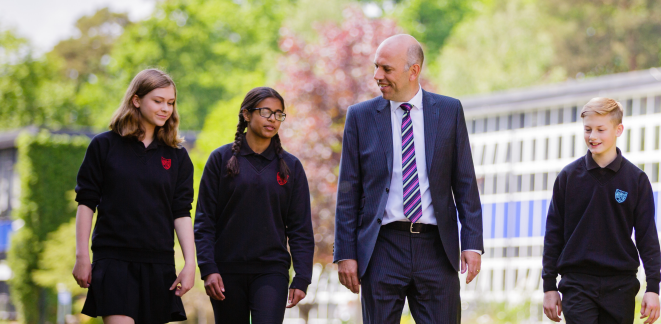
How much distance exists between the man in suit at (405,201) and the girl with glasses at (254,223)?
45 cm

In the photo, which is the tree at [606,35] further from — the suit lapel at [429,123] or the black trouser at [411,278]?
the black trouser at [411,278]

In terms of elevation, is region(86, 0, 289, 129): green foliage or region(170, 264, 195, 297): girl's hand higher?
region(86, 0, 289, 129): green foliage

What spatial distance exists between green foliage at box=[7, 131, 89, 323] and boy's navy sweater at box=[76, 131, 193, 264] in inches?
805

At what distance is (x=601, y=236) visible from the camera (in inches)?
180

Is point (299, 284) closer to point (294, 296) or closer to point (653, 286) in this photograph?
point (294, 296)

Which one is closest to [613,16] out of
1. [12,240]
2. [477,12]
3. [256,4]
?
[477,12]

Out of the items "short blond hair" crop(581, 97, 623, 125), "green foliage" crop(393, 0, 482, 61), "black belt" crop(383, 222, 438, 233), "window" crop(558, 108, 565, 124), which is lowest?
"black belt" crop(383, 222, 438, 233)

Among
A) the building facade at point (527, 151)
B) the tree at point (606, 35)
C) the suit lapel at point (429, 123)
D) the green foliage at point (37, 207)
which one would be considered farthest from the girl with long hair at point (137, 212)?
the tree at point (606, 35)

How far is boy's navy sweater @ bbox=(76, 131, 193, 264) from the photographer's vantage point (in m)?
4.39

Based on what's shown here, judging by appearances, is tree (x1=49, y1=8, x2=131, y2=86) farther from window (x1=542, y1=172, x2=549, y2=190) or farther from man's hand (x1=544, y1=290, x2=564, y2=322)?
man's hand (x1=544, y1=290, x2=564, y2=322)

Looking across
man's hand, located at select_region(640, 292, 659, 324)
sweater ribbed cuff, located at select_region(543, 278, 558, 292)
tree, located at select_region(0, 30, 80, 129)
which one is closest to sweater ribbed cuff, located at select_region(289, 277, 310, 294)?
sweater ribbed cuff, located at select_region(543, 278, 558, 292)

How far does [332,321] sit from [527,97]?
5805 mm

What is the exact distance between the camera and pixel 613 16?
31.7 meters

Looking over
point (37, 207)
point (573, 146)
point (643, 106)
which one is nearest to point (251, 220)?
point (643, 106)
